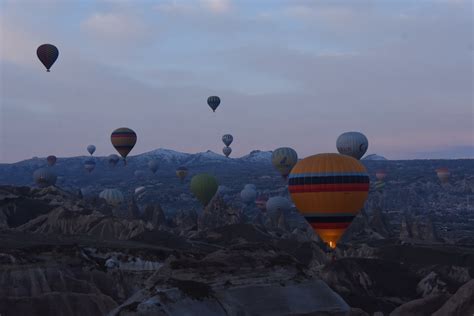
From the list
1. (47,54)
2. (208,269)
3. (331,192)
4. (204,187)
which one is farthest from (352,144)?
(208,269)

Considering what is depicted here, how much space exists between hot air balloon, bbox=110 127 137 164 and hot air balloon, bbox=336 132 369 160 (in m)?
39.1

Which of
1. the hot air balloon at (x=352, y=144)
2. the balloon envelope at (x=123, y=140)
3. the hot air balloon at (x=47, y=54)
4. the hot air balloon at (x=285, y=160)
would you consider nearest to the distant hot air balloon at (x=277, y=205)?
the hot air balloon at (x=285, y=160)

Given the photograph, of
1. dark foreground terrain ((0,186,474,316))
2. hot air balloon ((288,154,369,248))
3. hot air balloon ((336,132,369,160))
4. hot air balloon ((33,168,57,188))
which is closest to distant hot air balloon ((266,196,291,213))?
dark foreground terrain ((0,186,474,316))

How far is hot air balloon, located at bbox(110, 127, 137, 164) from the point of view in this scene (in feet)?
457

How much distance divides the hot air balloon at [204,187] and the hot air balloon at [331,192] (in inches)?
3318

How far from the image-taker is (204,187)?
15350cm

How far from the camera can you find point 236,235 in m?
122

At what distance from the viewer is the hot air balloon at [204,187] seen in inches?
6043

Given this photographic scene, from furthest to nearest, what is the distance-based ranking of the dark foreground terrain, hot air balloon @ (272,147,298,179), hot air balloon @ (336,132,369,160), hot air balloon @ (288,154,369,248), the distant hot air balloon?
1. the distant hot air balloon
2. hot air balloon @ (272,147,298,179)
3. hot air balloon @ (336,132,369,160)
4. hot air balloon @ (288,154,369,248)
5. the dark foreground terrain

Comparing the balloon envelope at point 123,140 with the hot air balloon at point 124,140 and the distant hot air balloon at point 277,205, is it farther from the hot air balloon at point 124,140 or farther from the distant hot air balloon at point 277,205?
the distant hot air balloon at point 277,205

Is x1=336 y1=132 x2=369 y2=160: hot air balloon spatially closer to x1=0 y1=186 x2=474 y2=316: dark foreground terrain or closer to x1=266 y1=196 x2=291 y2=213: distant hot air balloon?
x1=0 y1=186 x2=474 y2=316: dark foreground terrain

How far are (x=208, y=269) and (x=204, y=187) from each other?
11068 cm

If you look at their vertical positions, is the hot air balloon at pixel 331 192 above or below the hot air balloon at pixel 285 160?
below

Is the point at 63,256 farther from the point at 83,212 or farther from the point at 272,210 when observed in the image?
the point at 272,210
